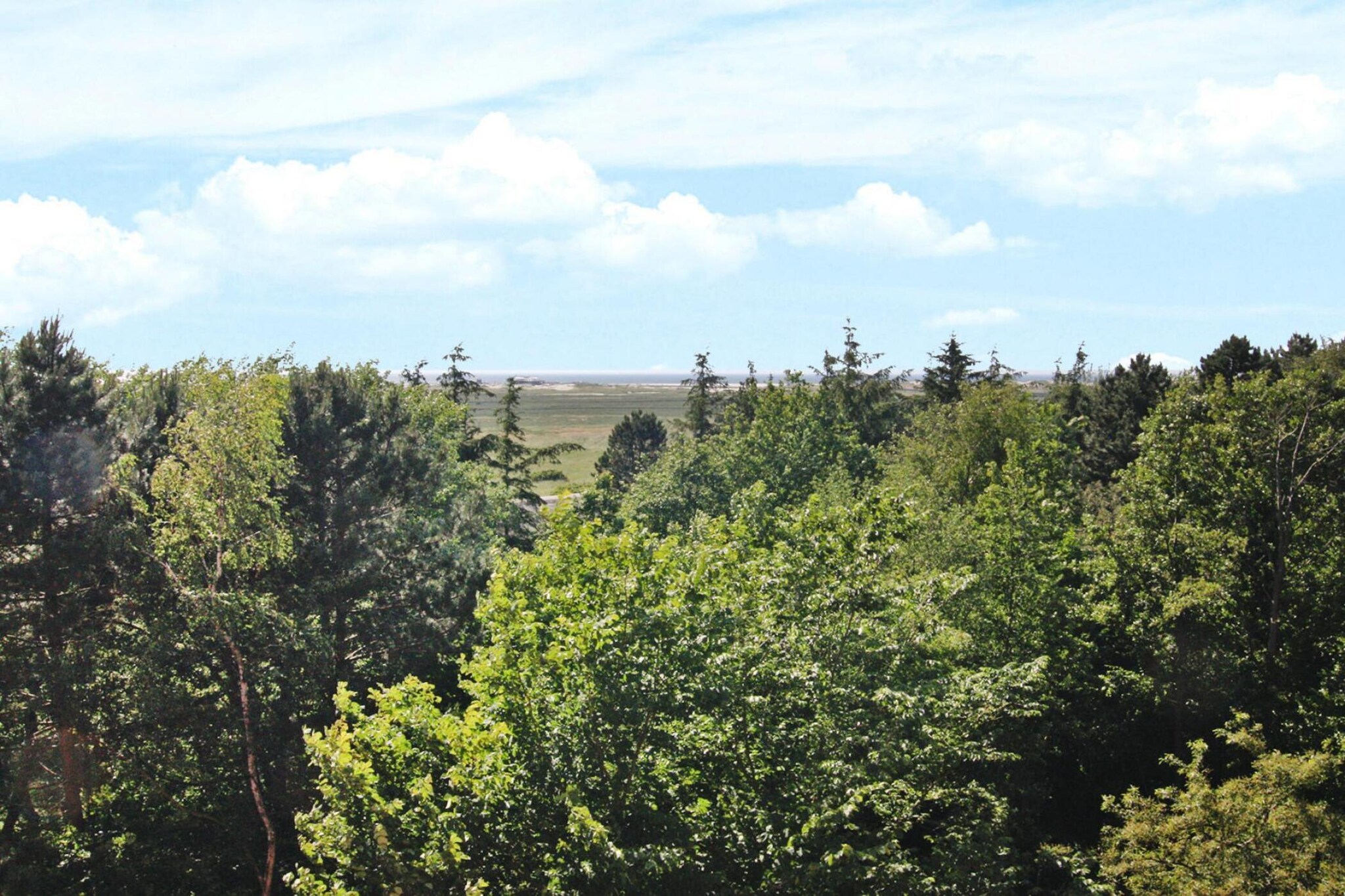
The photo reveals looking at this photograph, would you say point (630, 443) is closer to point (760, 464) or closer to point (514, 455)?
point (514, 455)

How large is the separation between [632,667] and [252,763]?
1330 centimetres

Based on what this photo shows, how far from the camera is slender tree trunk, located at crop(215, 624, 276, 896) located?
23.2 metres

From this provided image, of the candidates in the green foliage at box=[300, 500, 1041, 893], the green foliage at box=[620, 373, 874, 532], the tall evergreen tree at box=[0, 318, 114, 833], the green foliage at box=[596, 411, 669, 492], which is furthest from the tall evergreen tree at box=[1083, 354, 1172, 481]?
the tall evergreen tree at box=[0, 318, 114, 833]

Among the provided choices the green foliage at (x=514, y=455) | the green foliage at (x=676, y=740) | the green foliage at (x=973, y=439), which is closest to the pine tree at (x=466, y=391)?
the green foliage at (x=514, y=455)

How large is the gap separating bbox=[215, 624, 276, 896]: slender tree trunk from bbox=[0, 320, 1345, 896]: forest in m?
0.26

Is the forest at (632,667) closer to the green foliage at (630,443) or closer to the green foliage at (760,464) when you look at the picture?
the green foliage at (760,464)

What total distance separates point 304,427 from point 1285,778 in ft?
85.2

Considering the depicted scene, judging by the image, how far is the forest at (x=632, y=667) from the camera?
48.0ft

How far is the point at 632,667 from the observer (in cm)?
1484

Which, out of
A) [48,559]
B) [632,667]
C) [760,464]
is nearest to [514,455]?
[760,464]

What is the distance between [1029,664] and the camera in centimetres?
1822

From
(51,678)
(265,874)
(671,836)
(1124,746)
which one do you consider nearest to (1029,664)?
(671,836)

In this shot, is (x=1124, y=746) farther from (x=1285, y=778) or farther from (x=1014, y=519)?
(x=1285, y=778)

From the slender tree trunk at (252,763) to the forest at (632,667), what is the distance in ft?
0.86
